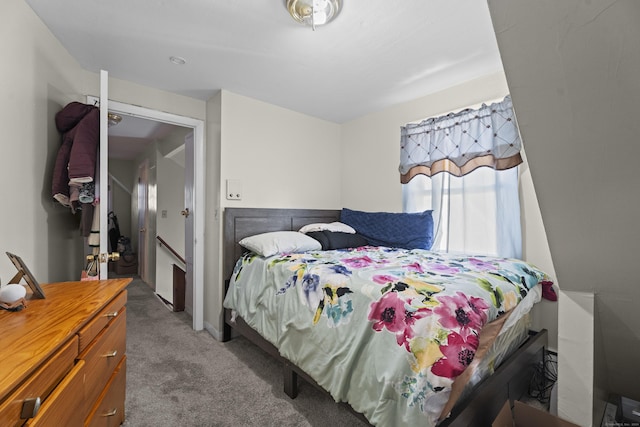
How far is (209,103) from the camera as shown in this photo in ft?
9.67

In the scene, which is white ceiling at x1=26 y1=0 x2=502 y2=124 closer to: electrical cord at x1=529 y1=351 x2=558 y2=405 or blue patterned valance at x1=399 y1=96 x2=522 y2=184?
blue patterned valance at x1=399 y1=96 x2=522 y2=184

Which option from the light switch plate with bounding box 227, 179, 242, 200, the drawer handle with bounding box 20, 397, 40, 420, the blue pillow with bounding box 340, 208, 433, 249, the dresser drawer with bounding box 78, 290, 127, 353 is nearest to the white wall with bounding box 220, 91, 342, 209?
the light switch plate with bounding box 227, 179, 242, 200

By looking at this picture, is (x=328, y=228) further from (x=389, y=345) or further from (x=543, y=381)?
(x=543, y=381)

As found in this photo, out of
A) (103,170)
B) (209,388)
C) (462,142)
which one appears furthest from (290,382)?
(462,142)

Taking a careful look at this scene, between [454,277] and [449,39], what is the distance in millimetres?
1592

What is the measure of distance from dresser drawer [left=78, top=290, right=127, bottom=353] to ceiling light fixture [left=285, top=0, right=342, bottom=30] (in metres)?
1.78

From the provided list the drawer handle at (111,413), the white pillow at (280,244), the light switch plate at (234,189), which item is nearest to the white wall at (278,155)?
the light switch plate at (234,189)

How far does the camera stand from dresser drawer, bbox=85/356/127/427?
107 centimetres

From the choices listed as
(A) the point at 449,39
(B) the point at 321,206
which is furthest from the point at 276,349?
(A) the point at 449,39

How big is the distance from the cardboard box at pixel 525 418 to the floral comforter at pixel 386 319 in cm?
31

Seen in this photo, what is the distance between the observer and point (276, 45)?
2.02 metres

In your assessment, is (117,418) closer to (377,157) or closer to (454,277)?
(454,277)

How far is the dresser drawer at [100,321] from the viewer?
926mm

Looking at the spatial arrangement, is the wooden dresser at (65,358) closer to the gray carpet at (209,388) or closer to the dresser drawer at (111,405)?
the dresser drawer at (111,405)
